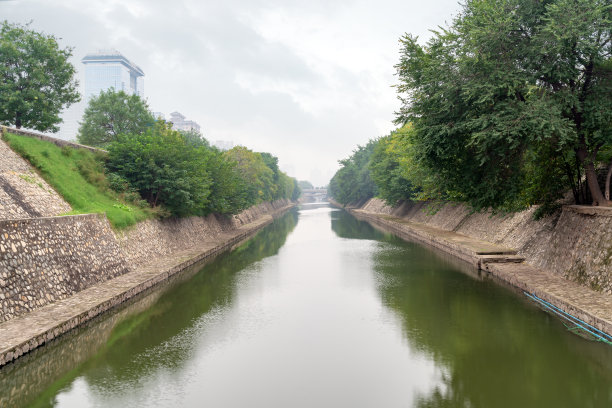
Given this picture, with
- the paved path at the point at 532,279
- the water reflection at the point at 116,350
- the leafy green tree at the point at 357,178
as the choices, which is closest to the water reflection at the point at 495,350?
the paved path at the point at 532,279

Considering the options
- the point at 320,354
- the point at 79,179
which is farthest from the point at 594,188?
the point at 79,179

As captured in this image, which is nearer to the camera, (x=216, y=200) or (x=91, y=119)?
(x=216, y=200)

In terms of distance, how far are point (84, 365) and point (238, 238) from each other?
32550 millimetres

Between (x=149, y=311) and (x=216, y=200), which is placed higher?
(x=216, y=200)

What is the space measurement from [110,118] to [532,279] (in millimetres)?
52794

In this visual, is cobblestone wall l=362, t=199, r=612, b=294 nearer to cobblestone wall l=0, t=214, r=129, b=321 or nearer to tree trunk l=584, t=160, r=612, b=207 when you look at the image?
tree trunk l=584, t=160, r=612, b=207

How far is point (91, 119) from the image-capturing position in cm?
5309

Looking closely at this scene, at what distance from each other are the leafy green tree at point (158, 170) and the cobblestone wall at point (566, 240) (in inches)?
876

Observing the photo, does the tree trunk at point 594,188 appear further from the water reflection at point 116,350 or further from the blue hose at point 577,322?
the water reflection at point 116,350

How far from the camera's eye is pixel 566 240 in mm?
20078

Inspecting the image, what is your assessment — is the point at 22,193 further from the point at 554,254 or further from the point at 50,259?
the point at 554,254

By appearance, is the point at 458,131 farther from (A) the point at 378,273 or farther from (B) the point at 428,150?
(A) the point at 378,273

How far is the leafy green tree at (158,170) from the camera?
95.2 ft

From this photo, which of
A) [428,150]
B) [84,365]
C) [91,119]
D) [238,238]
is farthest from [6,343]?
[91,119]
